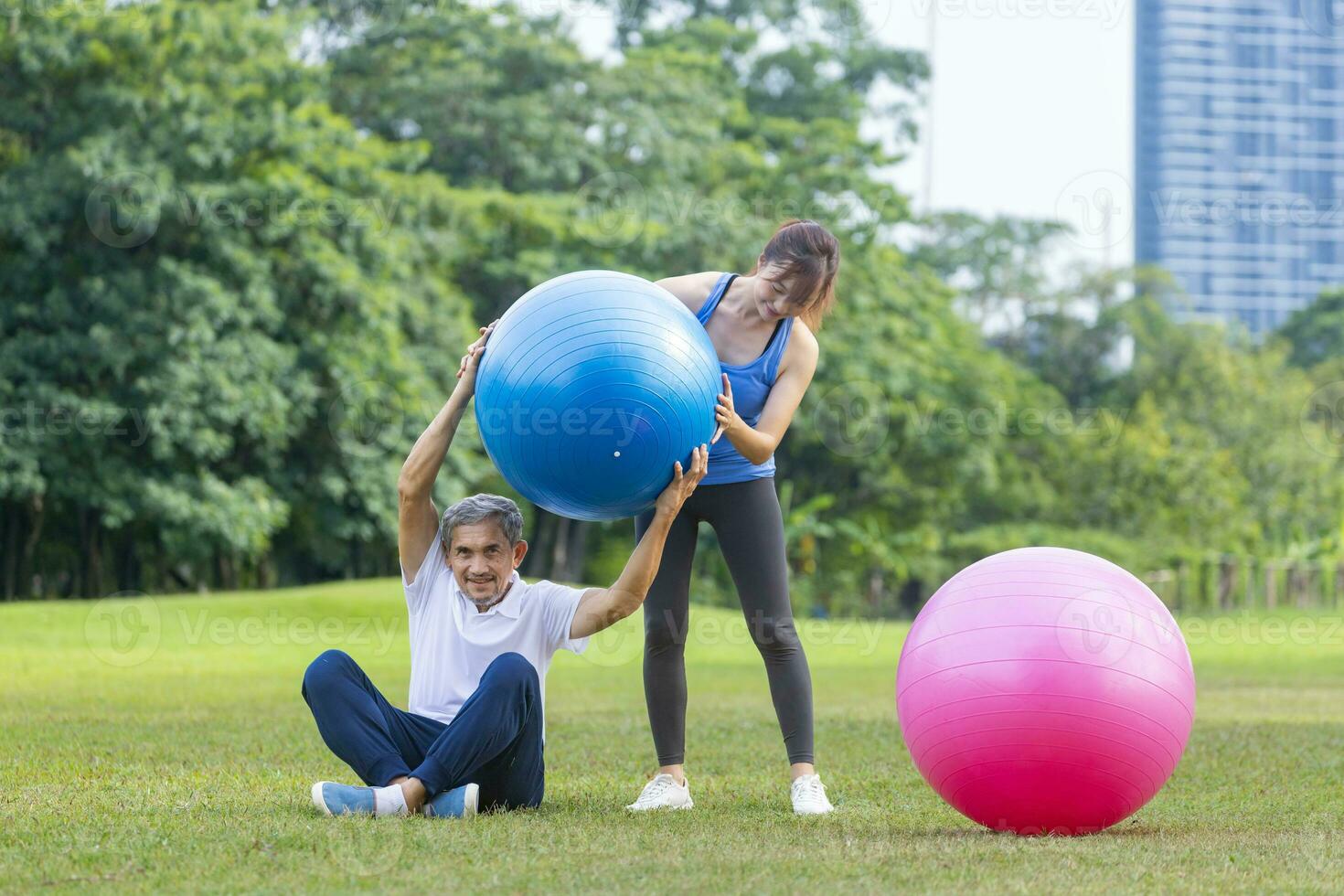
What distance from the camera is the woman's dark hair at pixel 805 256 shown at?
567 centimetres

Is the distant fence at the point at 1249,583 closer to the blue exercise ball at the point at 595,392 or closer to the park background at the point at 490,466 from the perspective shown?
the park background at the point at 490,466

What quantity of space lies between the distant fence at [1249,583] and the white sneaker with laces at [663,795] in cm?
3262

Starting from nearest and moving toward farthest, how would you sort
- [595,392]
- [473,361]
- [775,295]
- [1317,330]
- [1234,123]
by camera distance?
[595,392] < [473,361] < [775,295] < [1317,330] < [1234,123]

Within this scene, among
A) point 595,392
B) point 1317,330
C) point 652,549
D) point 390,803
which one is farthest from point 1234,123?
point 390,803

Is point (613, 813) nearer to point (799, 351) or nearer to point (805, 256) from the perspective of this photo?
point (799, 351)

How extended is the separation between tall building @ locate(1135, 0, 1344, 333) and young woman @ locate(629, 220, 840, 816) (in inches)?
4556

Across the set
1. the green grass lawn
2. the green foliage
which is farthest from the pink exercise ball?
the green foliage

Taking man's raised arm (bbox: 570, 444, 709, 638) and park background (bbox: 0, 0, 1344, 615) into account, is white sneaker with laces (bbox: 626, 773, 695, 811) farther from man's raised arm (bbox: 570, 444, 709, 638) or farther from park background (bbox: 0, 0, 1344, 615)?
park background (bbox: 0, 0, 1344, 615)

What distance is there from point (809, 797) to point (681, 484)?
1300 mm

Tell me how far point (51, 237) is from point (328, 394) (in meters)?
4.85

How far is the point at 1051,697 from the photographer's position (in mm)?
5082

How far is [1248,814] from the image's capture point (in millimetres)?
5938

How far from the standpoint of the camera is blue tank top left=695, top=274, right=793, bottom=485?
5906mm

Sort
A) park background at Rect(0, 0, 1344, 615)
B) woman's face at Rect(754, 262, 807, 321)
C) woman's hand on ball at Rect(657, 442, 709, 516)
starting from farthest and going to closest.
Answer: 1. park background at Rect(0, 0, 1344, 615)
2. woman's face at Rect(754, 262, 807, 321)
3. woman's hand on ball at Rect(657, 442, 709, 516)
